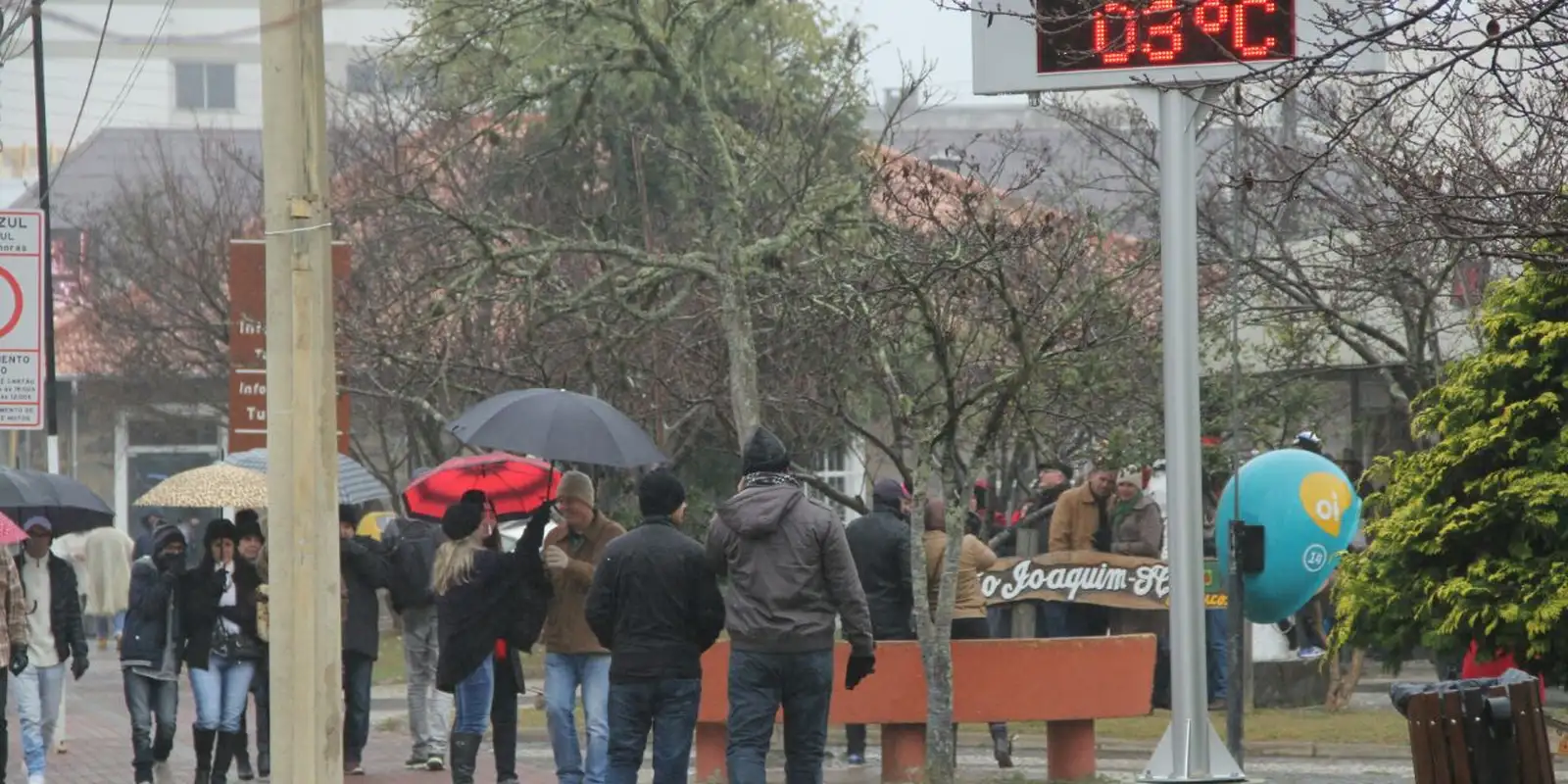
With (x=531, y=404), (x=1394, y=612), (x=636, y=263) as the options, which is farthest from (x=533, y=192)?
(x=1394, y=612)

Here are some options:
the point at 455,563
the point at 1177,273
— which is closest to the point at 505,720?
the point at 455,563

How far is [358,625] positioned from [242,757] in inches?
42.3

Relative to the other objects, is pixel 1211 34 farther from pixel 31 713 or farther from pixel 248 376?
pixel 31 713

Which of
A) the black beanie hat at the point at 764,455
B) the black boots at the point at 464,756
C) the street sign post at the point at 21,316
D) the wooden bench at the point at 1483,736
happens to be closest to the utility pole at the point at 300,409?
the black beanie hat at the point at 764,455

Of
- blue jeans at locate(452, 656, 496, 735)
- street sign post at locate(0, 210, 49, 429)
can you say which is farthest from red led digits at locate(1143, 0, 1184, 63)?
street sign post at locate(0, 210, 49, 429)

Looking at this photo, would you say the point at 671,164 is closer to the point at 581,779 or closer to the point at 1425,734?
the point at 581,779

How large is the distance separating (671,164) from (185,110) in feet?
156

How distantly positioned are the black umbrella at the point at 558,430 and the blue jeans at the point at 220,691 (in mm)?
2300

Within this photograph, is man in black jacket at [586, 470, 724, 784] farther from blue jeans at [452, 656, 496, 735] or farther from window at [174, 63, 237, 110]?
window at [174, 63, 237, 110]

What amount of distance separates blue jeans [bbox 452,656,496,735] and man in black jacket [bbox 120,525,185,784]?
1.91m

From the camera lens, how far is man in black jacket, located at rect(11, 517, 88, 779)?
1472 centimetres

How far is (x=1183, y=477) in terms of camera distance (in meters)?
12.4

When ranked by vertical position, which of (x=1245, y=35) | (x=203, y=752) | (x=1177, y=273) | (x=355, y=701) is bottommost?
(x=203, y=752)

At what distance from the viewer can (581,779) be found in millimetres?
12633
